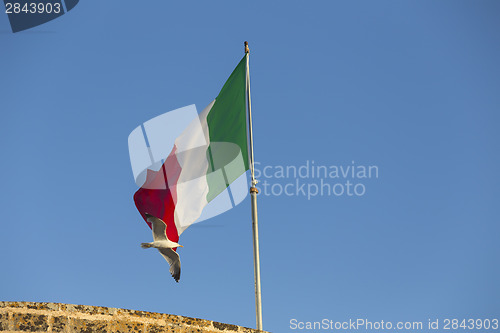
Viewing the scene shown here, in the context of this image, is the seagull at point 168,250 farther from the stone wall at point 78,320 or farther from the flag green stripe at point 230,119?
the stone wall at point 78,320

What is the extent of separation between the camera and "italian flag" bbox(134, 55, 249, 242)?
13.4m

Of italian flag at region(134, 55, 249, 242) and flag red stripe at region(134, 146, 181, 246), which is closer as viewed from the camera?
flag red stripe at region(134, 146, 181, 246)

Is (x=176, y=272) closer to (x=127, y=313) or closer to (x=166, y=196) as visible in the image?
(x=166, y=196)

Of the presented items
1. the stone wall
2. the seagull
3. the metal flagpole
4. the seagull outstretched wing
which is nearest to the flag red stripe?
the seagull

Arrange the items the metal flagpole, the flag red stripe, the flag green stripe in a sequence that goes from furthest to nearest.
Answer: the flag green stripe, the flag red stripe, the metal flagpole

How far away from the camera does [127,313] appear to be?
9359mm

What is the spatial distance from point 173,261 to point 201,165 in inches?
87.8

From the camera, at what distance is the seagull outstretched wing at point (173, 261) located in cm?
1261

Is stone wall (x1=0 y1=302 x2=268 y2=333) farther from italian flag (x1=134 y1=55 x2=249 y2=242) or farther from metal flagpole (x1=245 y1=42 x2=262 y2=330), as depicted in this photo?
italian flag (x1=134 y1=55 x2=249 y2=242)

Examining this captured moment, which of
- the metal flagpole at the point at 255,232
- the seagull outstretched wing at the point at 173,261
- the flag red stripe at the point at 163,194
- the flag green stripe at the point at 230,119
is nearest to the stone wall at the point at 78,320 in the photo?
the metal flagpole at the point at 255,232

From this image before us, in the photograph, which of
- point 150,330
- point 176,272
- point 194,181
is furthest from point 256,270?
point 150,330

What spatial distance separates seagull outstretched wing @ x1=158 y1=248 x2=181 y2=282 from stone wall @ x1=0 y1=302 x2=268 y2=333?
3.14 metres

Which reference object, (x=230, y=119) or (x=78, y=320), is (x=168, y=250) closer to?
(x=230, y=119)

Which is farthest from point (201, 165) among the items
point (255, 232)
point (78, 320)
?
point (78, 320)
